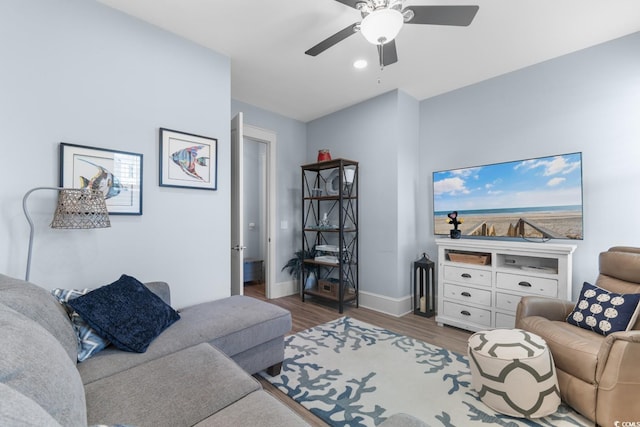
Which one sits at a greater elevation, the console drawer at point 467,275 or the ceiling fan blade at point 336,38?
the ceiling fan blade at point 336,38

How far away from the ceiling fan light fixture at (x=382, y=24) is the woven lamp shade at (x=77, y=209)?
1951 mm

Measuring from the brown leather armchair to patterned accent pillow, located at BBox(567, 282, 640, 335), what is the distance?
0.19ft

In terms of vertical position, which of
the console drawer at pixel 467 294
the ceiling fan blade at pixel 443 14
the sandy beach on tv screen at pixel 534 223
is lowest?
the console drawer at pixel 467 294

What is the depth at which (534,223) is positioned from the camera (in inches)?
113

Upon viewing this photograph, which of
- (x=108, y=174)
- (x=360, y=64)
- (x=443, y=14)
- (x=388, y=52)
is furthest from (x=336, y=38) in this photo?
(x=108, y=174)

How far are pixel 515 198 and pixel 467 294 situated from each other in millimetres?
1141

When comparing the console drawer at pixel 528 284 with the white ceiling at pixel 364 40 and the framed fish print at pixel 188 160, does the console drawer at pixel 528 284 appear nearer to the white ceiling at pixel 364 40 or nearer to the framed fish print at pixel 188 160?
the white ceiling at pixel 364 40

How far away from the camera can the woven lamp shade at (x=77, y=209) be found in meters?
1.71

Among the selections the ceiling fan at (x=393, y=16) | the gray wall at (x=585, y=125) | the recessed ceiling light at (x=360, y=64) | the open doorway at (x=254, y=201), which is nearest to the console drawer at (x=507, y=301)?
the gray wall at (x=585, y=125)

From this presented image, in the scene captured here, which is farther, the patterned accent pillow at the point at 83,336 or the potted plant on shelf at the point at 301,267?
the potted plant on shelf at the point at 301,267

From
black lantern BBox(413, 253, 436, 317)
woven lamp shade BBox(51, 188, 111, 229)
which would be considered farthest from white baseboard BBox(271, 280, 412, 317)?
woven lamp shade BBox(51, 188, 111, 229)

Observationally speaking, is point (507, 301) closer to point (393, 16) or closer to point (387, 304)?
point (387, 304)

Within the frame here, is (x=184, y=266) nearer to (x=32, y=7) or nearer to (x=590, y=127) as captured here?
(x=32, y=7)

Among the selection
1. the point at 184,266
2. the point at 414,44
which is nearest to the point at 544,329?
the point at 414,44
